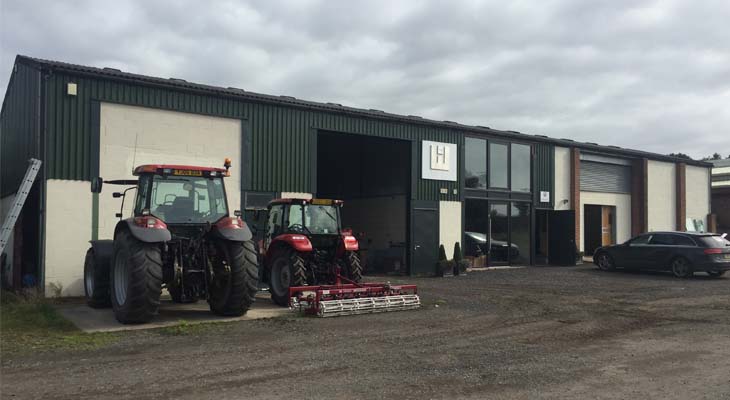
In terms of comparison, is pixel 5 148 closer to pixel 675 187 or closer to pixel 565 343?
pixel 565 343

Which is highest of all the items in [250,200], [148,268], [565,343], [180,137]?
[180,137]

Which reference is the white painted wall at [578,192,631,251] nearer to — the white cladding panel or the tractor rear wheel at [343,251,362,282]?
the white cladding panel

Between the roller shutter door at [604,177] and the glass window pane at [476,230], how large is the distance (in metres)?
6.04

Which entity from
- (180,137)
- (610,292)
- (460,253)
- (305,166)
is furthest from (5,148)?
(610,292)

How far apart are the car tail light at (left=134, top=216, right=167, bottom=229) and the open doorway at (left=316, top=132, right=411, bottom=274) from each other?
10.3 m

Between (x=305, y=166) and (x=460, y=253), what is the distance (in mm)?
5942

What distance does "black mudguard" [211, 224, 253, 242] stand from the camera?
9.77 m

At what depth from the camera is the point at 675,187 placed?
2902 centimetres

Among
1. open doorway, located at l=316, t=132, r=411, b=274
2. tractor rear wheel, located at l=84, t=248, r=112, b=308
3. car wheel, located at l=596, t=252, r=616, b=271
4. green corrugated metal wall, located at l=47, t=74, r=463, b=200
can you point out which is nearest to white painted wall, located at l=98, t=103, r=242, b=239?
green corrugated metal wall, located at l=47, t=74, r=463, b=200

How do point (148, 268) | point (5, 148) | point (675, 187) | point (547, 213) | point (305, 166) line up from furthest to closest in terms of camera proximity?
point (675, 187) → point (547, 213) → point (5, 148) → point (305, 166) → point (148, 268)

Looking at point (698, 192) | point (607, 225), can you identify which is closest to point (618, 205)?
point (607, 225)

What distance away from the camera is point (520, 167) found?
76.2ft

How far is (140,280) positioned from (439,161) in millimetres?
13230

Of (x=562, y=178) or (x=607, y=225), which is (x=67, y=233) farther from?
(x=607, y=225)
